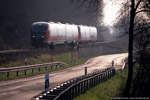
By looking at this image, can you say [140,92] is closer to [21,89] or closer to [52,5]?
[21,89]

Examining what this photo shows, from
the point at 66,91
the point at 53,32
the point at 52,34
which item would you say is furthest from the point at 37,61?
the point at 66,91

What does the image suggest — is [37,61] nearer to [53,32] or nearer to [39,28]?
[39,28]

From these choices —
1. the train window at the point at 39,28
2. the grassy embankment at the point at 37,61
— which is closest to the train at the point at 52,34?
the train window at the point at 39,28

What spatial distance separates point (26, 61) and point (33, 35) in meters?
11.6

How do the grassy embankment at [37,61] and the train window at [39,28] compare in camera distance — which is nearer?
the grassy embankment at [37,61]

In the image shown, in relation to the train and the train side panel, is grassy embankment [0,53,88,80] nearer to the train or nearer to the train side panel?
the train

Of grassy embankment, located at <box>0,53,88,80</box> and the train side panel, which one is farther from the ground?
the train side panel

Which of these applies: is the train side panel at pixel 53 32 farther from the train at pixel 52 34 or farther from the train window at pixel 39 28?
the train window at pixel 39 28

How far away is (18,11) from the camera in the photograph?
65.7 m

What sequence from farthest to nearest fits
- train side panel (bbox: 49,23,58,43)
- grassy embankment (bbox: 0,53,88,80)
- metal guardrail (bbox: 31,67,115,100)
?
train side panel (bbox: 49,23,58,43), grassy embankment (bbox: 0,53,88,80), metal guardrail (bbox: 31,67,115,100)

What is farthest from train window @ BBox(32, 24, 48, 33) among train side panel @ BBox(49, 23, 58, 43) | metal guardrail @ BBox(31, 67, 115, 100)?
metal guardrail @ BBox(31, 67, 115, 100)

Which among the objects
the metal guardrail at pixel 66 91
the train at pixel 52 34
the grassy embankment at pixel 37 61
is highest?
the train at pixel 52 34

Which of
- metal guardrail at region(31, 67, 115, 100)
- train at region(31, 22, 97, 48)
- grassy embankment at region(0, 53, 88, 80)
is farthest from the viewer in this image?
train at region(31, 22, 97, 48)

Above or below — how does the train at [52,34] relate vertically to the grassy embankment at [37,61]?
above
